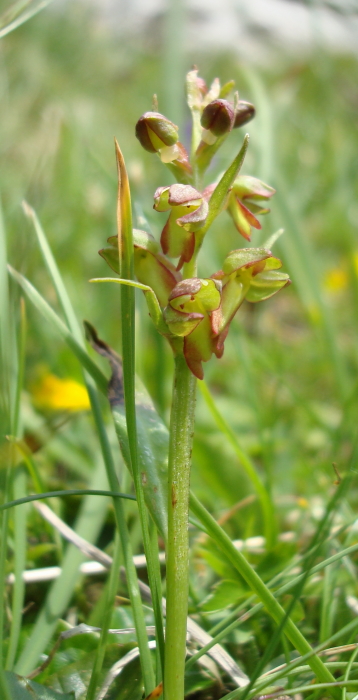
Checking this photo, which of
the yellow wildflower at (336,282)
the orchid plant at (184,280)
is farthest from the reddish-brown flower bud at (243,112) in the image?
the yellow wildflower at (336,282)

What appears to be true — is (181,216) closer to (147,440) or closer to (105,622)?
(147,440)

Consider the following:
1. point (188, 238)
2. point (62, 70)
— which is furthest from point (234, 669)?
point (62, 70)

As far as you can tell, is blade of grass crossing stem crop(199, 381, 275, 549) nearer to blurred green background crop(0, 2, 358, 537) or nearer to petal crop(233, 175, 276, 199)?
blurred green background crop(0, 2, 358, 537)

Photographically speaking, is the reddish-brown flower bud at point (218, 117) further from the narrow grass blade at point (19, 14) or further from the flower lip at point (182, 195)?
the narrow grass blade at point (19, 14)

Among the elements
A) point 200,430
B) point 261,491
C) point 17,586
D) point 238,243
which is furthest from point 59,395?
point 238,243

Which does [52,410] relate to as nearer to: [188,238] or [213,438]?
[213,438]

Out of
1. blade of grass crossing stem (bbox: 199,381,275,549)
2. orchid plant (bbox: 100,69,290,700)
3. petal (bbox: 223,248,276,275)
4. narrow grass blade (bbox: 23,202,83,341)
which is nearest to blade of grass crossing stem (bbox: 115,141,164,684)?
orchid plant (bbox: 100,69,290,700)
